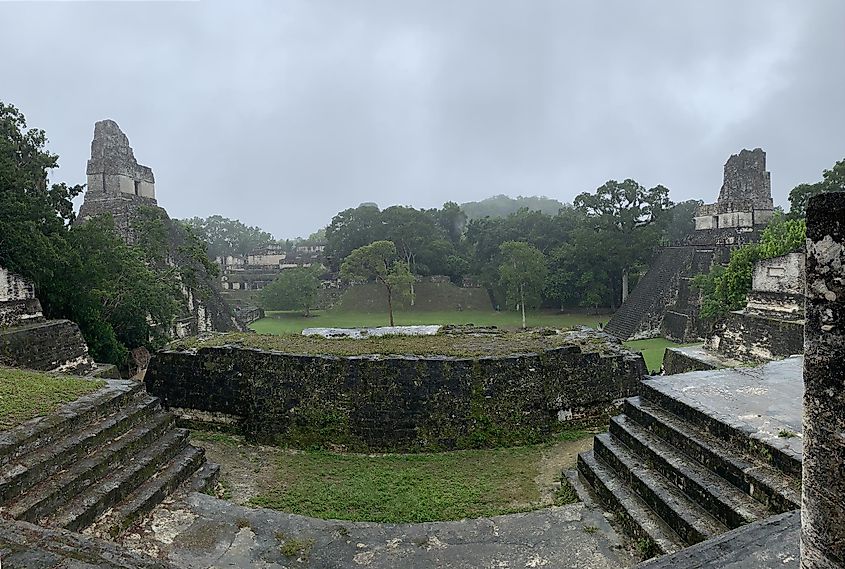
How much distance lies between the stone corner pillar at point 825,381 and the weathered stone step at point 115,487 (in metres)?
4.80

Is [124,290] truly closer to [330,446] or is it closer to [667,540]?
[330,446]

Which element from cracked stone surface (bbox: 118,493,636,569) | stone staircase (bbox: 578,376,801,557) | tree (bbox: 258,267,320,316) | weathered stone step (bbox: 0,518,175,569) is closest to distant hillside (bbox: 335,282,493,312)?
tree (bbox: 258,267,320,316)

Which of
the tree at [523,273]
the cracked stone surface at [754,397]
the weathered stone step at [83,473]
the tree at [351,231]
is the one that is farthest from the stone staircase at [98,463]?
the tree at [351,231]

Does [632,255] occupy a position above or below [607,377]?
above

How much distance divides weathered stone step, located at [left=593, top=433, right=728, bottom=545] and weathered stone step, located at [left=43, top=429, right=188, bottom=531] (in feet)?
14.7

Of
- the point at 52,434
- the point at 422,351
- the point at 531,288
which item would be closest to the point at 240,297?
the point at 531,288

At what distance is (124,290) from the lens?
12.3 meters

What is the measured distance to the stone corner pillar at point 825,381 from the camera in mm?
2314

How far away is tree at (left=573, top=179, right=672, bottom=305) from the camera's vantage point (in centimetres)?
2550

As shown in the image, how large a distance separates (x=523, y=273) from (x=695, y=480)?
2047 cm

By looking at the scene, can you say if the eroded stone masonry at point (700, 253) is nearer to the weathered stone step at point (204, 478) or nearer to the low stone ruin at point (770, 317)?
the low stone ruin at point (770, 317)

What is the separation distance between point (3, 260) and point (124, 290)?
257 centimetres

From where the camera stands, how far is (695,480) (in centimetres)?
465

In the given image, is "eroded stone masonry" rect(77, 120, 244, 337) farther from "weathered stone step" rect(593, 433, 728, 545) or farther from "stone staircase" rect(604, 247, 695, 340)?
"weathered stone step" rect(593, 433, 728, 545)
